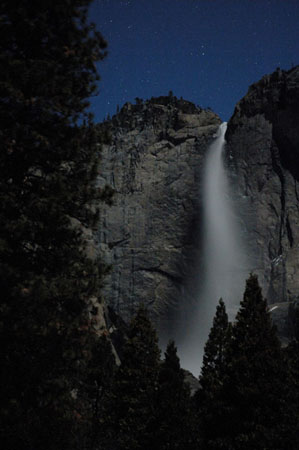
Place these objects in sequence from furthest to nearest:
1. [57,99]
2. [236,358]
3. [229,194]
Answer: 1. [229,194]
2. [236,358]
3. [57,99]

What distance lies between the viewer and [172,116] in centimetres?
8050

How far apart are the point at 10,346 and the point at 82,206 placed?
3929 millimetres

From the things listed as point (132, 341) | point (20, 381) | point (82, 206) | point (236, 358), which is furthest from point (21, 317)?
point (132, 341)

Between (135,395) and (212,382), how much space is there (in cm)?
676

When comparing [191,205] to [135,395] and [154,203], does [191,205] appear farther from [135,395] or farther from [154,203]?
[135,395]

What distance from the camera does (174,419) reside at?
70.7 feet

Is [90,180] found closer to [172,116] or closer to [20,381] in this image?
[20,381]

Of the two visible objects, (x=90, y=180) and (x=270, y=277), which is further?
(x=270, y=277)

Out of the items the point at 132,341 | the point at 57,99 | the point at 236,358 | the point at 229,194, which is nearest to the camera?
the point at 57,99

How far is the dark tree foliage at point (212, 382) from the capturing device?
21.5 m

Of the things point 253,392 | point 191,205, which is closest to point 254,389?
point 253,392

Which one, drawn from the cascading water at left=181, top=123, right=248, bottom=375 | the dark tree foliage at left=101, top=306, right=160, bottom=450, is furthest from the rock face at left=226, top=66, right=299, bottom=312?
the dark tree foliage at left=101, top=306, right=160, bottom=450

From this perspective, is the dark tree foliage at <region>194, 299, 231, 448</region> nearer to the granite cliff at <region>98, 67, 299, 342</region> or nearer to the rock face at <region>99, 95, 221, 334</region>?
the rock face at <region>99, 95, 221, 334</region>

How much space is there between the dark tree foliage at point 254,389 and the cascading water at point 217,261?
5391cm
